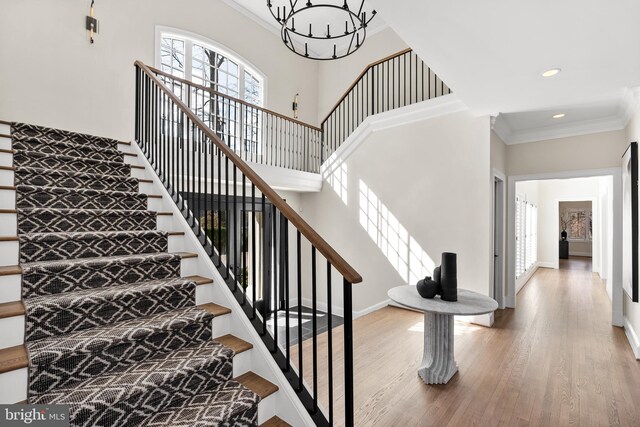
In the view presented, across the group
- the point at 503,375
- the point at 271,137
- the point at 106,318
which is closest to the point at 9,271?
the point at 106,318

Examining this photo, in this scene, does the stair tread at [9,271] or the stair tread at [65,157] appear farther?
the stair tread at [65,157]

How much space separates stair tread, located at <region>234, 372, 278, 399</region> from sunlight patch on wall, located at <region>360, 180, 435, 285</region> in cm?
351

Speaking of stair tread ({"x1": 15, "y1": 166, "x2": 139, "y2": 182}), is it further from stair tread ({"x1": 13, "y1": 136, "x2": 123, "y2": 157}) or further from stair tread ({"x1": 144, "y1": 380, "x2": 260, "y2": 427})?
stair tread ({"x1": 144, "y1": 380, "x2": 260, "y2": 427})

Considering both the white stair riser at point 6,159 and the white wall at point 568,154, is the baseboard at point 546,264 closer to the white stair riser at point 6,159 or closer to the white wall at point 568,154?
the white wall at point 568,154

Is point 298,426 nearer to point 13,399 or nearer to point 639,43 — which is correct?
point 13,399

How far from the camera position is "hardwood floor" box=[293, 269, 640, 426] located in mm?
2275

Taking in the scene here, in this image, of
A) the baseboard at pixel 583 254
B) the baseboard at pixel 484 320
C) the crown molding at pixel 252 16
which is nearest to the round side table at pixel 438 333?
the baseboard at pixel 484 320

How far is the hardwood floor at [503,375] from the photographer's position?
89.6 inches

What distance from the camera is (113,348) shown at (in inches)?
64.1

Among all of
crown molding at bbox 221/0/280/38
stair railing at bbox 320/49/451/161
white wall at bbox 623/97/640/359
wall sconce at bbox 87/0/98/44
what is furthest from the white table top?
crown molding at bbox 221/0/280/38

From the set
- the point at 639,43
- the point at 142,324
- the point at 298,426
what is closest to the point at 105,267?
the point at 142,324

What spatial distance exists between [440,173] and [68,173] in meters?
4.37

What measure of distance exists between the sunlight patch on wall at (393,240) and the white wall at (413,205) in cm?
2

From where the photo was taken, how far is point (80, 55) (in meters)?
4.53
